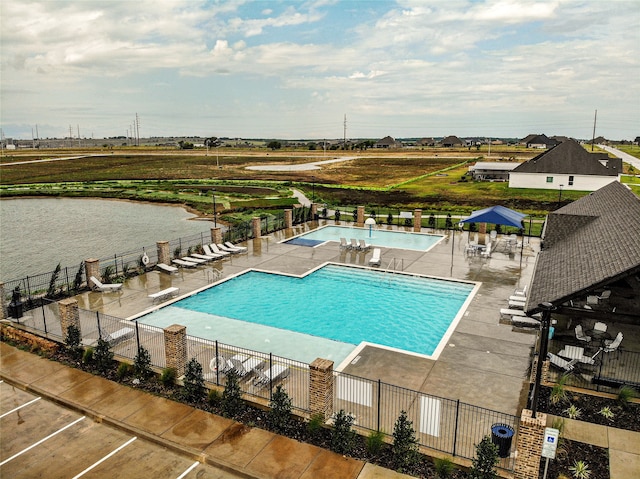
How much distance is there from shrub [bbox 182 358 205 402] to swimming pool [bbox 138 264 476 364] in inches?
135

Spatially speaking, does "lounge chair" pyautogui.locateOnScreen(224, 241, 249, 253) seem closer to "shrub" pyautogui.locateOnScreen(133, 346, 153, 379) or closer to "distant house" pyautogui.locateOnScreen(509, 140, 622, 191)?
"shrub" pyautogui.locateOnScreen(133, 346, 153, 379)

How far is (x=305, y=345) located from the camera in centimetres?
1545

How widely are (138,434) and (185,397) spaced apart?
5.01ft

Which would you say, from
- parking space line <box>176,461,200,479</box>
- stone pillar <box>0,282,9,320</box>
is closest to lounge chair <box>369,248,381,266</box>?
parking space line <box>176,461,200,479</box>

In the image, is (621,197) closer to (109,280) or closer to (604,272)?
(604,272)

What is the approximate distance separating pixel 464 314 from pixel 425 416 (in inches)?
306

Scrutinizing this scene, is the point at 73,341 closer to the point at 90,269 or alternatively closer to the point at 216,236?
the point at 90,269

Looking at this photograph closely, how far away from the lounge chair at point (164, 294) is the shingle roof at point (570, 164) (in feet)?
170

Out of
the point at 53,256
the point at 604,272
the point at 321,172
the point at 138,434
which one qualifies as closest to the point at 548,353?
the point at 604,272

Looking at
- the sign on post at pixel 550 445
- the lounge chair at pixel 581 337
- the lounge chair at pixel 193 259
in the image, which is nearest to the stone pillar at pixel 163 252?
the lounge chair at pixel 193 259

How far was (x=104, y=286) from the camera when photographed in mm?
20062

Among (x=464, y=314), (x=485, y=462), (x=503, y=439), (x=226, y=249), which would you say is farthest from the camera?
(x=226, y=249)

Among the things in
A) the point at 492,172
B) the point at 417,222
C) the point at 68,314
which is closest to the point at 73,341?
the point at 68,314

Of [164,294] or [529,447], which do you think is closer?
[529,447]
